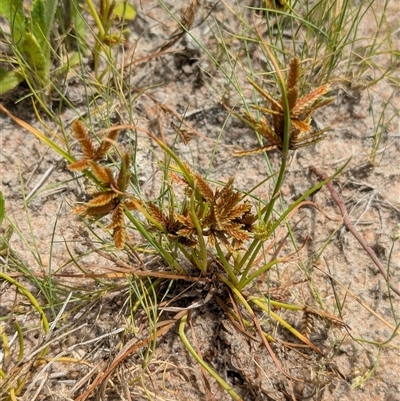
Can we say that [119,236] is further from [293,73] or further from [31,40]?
[31,40]

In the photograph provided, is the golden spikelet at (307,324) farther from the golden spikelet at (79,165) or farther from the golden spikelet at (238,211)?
the golden spikelet at (79,165)

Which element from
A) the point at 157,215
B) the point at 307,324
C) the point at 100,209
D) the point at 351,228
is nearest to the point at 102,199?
the point at 100,209

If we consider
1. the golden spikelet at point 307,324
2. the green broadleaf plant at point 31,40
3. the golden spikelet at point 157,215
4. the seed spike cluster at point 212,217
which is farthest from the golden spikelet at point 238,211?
the green broadleaf plant at point 31,40

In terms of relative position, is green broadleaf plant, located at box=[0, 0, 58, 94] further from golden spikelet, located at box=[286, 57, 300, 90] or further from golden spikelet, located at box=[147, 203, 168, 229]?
golden spikelet, located at box=[286, 57, 300, 90]

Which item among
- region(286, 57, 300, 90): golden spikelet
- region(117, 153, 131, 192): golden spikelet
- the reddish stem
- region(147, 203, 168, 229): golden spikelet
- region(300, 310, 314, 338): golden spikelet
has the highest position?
region(286, 57, 300, 90): golden spikelet

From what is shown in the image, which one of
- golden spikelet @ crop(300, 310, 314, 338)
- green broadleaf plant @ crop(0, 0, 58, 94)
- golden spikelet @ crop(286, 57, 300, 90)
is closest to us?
golden spikelet @ crop(286, 57, 300, 90)

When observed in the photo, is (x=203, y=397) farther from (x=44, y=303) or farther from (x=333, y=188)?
(x=333, y=188)

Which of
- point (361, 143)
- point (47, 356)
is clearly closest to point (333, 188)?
point (361, 143)

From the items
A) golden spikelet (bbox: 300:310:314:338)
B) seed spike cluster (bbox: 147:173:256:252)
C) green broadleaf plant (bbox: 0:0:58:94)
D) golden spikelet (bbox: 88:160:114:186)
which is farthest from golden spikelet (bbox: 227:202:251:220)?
green broadleaf plant (bbox: 0:0:58:94)

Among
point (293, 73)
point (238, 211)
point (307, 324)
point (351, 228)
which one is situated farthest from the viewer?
point (351, 228)

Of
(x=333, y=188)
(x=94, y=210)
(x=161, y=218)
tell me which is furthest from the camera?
(x=333, y=188)

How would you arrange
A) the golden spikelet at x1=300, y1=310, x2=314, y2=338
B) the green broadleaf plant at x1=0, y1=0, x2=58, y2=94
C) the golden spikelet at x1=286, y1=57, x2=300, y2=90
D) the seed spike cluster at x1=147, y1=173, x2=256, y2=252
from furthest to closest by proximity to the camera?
the green broadleaf plant at x1=0, y1=0, x2=58, y2=94 → the golden spikelet at x1=300, y1=310, x2=314, y2=338 → the seed spike cluster at x1=147, y1=173, x2=256, y2=252 → the golden spikelet at x1=286, y1=57, x2=300, y2=90
